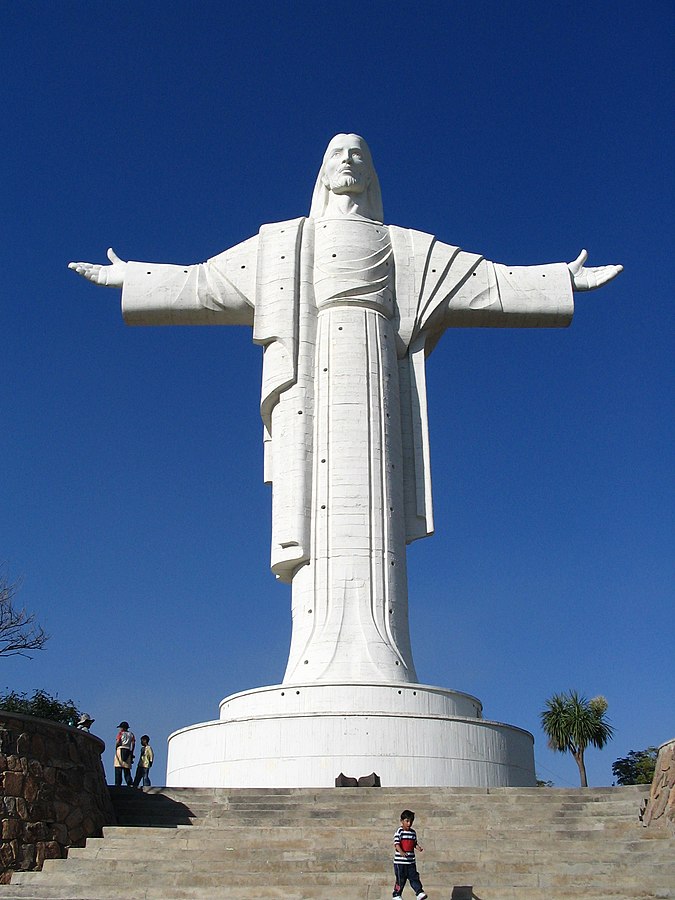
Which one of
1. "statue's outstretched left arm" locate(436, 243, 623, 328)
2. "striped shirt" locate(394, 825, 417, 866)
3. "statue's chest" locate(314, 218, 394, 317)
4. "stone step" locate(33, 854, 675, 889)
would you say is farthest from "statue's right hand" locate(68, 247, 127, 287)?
"striped shirt" locate(394, 825, 417, 866)

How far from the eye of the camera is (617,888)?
9.18 m

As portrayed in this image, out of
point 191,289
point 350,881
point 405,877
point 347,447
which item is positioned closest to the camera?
point 405,877

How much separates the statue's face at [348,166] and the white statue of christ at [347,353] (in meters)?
0.03

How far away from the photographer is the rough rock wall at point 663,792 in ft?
35.2

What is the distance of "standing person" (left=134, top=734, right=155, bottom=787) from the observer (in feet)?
48.7

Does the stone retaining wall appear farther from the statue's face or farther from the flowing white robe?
the statue's face

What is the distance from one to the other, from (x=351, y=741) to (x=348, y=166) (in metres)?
11.2

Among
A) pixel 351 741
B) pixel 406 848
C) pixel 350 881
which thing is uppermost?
pixel 351 741

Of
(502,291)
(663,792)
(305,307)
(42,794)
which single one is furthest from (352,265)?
(42,794)

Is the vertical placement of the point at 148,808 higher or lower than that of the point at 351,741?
lower

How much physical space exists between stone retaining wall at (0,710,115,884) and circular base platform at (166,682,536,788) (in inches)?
176

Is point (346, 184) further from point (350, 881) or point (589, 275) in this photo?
point (350, 881)

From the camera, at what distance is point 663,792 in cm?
1102

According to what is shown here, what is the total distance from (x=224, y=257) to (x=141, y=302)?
1.85 metres
